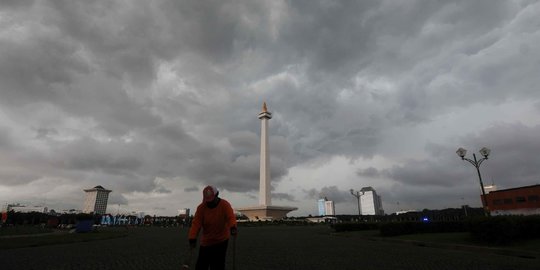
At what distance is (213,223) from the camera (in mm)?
5723

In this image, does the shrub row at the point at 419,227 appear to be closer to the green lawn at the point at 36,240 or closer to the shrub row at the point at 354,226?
the shrub row at the point at 354,226

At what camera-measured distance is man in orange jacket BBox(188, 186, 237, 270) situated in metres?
5.58

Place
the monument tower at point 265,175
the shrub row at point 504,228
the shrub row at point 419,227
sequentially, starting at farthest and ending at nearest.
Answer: the monument tower at point 265,175 < the shrub row at point 419,227 < the shrub row at point 504,228

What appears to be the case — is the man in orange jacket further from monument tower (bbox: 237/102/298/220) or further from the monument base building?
monument tower (bbox: 237/102/298/220)

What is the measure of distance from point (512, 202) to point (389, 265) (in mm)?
64052

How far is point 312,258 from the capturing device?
1188 centimetres

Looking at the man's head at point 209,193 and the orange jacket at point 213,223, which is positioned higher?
the man's head at point 209,193

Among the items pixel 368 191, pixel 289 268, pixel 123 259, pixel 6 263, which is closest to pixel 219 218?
pixel 289 268

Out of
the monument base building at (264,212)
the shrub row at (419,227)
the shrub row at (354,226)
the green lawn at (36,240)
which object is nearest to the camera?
the green lawn at (36,240)

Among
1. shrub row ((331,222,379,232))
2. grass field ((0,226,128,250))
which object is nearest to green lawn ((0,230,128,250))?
grass field ((0,226,128,250))

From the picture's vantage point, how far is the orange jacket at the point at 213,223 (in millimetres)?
5676

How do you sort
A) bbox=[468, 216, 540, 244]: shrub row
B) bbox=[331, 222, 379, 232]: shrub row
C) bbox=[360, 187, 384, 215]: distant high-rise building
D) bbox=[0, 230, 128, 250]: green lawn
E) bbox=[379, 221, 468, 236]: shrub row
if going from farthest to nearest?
bbox=[360, 187, 384, 215]: distant high-rise building, bbox=[331, 222, 379, 232]: shrub row, bbox=[379, 221, 468, 236]: shrub row, bbox=[0, 230, 128, 250]: green lawn, bbox=[468, 216, 540, 244]: shrub row

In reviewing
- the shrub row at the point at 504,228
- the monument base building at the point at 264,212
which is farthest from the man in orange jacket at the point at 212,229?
the monument base building at the point at 264,212

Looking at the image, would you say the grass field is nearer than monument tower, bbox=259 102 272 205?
Yes
